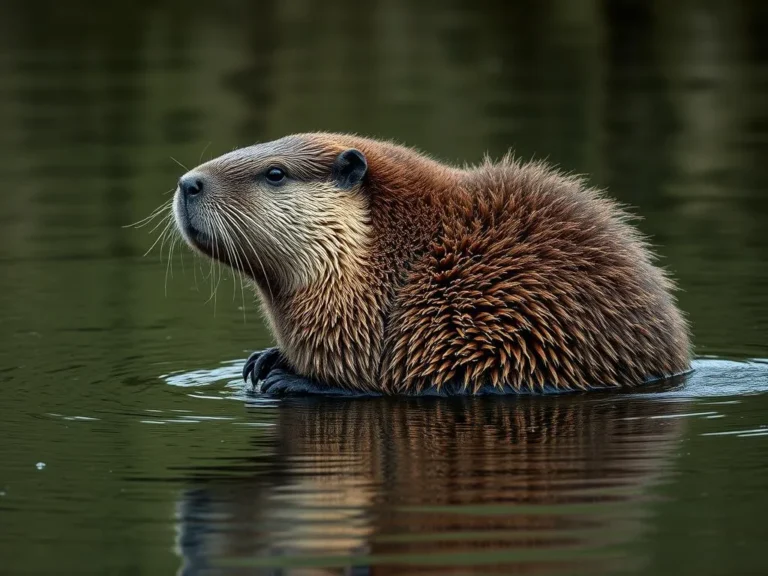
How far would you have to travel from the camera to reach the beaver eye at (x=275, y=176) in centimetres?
1121

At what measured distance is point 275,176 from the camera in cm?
1123

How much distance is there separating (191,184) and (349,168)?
1051mm

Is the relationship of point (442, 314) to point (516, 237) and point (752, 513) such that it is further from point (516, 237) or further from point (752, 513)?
point (752, 513)

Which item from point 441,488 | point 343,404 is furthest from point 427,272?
point 441,488

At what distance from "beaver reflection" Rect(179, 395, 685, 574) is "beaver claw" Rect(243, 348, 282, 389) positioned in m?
0.81

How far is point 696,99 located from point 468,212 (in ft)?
62.1

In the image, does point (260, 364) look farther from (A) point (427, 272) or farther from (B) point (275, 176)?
(A) point (427, 272)

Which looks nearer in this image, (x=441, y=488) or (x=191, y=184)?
(x=441, y=488)

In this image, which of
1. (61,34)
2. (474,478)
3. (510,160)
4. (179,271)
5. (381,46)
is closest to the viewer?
(474,478)

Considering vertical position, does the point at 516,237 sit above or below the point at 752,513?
above

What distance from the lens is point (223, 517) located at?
7797mm

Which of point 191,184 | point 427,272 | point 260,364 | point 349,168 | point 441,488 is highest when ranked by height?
point 349,168

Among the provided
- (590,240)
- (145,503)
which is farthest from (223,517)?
(590,240)

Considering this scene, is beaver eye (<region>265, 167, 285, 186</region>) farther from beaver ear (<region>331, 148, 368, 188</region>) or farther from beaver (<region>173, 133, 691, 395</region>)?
beaver ear (<region>331, 148, 368, 188</region>)
